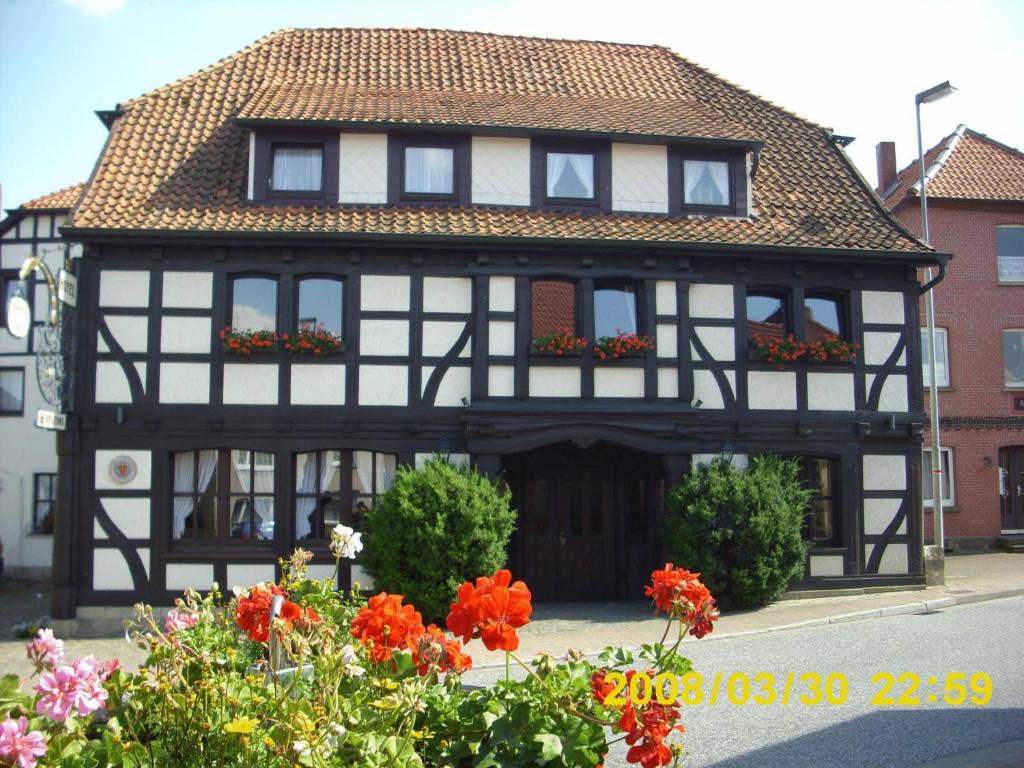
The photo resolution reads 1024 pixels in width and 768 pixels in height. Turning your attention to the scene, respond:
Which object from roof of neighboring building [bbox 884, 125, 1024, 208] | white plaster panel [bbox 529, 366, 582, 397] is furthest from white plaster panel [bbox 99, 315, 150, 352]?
roof of neighboring building [bbox 884, 125, 1024, 208]

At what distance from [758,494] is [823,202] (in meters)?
5.82

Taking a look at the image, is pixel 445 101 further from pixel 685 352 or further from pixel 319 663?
pixel 319 663

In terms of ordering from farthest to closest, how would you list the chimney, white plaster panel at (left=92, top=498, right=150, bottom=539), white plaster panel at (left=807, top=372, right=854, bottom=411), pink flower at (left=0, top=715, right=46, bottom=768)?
1. the chimney
2. white plaster panel at (left=807, top=372, right=854, bottom=411)
3. white plaster panel at (left=92, top=498, right=150, bottom=539)
4. pink flower at (left=0, top=715, right=46, bottom=768)

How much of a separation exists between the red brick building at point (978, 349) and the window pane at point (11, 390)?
879 inches

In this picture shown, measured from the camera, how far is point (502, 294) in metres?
14.4

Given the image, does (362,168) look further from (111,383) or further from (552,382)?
(111,383)

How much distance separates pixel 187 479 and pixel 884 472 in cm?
1140

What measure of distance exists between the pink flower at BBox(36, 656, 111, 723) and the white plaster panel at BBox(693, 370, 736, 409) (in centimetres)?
1264

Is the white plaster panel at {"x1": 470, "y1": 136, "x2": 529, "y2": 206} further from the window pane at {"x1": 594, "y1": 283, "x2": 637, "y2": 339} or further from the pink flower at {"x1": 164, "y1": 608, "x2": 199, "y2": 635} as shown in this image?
the pink flower at {"x1": 164, "y1": 608, "x2": 199, "y2": 635}

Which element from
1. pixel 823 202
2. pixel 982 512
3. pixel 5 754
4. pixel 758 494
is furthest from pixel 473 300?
pixel 982 512

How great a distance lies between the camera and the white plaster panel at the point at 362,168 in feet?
48.6

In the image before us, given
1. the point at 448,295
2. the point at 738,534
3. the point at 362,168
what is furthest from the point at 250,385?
the point at 738,534

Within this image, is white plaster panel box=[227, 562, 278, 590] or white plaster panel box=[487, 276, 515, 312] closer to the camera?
white plaster panel box=[227, 562, 278, 590]

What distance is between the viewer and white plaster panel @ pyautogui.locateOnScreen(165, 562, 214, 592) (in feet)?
44.7
